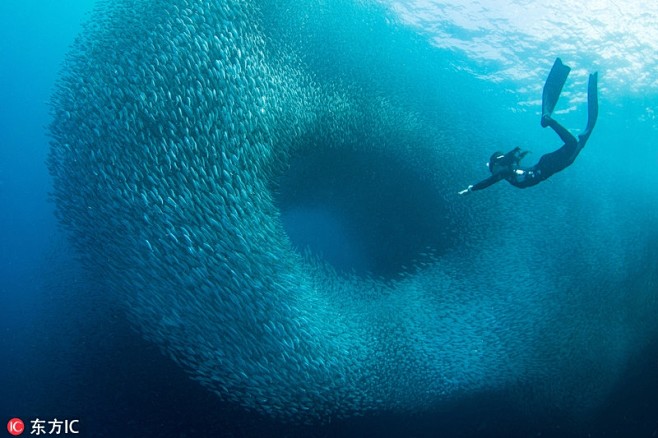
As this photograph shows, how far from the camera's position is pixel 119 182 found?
613 centimetres

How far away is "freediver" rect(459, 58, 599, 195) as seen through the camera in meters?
5.37

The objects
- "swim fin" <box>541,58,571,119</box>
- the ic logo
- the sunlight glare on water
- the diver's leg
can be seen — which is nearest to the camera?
Result: the diver's leg

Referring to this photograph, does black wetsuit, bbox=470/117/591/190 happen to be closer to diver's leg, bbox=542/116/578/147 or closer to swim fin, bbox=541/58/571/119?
diver's leg, bbox=542/116/578/147

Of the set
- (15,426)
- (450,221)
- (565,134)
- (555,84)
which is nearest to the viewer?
(565,134)

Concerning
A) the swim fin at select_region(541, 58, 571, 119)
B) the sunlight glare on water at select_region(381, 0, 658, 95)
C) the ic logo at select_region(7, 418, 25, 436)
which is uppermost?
the sunlight glare on water at select_region(381, 0, 658, 95)

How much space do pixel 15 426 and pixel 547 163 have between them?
382 inches

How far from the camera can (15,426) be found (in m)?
6.58

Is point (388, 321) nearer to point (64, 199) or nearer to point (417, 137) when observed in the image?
point (417, 137)

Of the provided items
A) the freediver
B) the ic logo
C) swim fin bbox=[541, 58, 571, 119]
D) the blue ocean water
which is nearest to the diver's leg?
the freediver

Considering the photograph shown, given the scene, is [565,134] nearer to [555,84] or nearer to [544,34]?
[555,84]

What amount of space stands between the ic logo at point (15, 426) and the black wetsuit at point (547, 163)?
8.58 m

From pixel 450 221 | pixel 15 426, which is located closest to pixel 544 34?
pixel 450 221

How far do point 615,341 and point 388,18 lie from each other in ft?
38.5

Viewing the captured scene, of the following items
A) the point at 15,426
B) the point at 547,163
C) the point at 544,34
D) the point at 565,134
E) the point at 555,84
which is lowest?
the point at 15,426
